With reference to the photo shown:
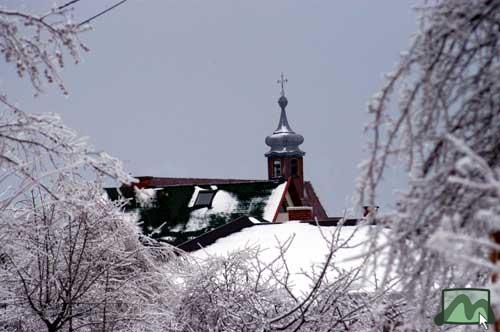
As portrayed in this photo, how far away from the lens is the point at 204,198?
1432 inches

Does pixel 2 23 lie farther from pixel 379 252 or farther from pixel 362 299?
pixel 362 299

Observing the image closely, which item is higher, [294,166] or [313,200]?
[294,166]

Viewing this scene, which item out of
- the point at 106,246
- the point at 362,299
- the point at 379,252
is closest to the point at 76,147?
the point at 379,252

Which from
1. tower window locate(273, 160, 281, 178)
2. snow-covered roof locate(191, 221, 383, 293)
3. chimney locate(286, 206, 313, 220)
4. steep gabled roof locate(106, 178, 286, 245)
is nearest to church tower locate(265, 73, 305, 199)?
tower window locate(273, 160, 281, 178)

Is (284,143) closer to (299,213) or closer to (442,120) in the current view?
(299,213)

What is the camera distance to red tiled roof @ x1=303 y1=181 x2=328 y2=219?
2732 inches

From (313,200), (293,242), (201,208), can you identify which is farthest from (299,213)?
(313,200)

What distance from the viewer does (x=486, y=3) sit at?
298cm

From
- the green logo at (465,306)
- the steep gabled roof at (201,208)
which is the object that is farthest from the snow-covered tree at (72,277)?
the steep gabled roof at (201,208)

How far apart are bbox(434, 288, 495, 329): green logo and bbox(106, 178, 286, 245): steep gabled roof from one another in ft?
95.7

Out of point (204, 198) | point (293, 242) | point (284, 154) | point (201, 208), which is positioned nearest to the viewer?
point (293, 242)

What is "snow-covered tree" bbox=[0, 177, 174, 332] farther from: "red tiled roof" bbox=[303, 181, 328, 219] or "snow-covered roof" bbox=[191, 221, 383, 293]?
"red tiled roof" bbox=[303, 181, 328, 219]

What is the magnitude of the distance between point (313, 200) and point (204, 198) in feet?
125

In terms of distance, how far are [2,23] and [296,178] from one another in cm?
7371
